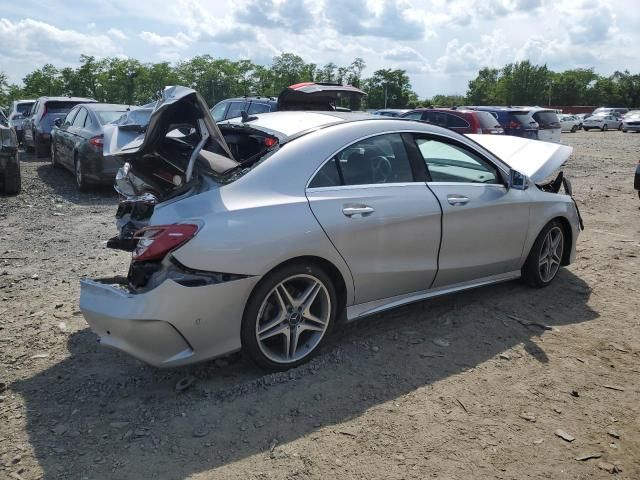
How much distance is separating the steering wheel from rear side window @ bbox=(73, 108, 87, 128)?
8.43 meters

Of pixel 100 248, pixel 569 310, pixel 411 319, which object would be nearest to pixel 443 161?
pixel 411 319

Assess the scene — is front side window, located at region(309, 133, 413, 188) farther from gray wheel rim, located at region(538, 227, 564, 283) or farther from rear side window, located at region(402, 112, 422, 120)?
rear side window, located at region(402, 112, 422, 120)

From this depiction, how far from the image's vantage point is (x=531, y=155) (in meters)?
5.97

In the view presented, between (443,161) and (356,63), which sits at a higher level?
(356,63)

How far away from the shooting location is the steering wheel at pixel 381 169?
4.11 meters

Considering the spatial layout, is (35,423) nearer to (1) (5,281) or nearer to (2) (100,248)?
(1) (5,281)

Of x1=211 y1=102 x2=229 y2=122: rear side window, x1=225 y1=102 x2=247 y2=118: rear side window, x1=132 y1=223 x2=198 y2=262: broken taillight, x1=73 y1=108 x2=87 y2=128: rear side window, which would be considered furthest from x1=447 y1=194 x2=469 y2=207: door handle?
x1=211 y1=102 x2=229 y2=122: rear side window

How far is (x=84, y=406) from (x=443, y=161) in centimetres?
305

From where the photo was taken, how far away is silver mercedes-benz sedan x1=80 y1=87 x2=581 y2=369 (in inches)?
131

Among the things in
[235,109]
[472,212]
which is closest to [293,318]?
[472,212]

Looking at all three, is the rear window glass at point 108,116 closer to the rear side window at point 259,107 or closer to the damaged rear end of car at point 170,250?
the rear side window at point 259,107

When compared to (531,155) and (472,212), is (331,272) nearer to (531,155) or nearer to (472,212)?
(472,212)

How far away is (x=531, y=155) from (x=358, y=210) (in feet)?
9.63

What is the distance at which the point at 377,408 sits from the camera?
11.1 feet
